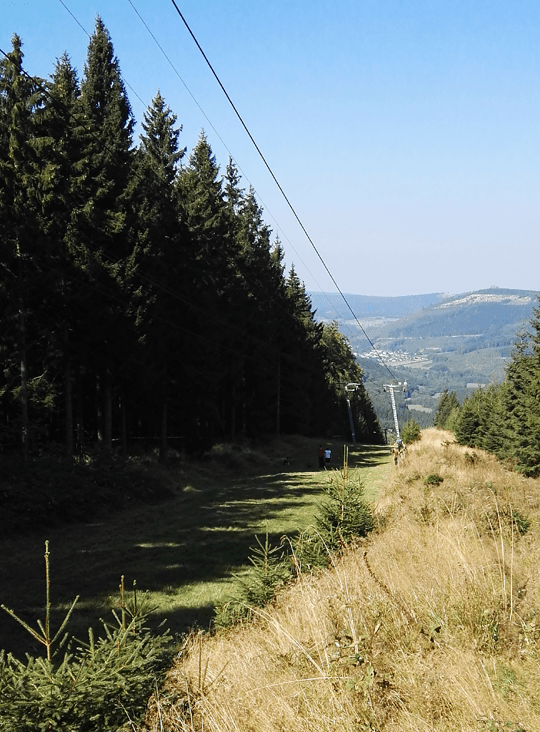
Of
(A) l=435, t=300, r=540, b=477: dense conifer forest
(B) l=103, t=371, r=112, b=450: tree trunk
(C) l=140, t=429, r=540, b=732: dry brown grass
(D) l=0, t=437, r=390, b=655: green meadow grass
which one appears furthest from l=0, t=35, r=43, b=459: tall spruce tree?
(A) l=435, t=300, r=540, b=477: dense conifer forest

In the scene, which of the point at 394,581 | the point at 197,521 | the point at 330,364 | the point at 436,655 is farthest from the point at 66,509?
the point at 330,364

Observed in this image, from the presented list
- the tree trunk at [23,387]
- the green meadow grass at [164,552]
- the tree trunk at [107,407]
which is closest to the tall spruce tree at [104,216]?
the tree trunk at [107,407]

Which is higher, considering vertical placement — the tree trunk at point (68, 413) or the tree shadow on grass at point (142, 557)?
the tree trunk at point (68, 413)

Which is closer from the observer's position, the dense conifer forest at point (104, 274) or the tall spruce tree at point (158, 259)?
the dense conifer forest at point (104, 274)

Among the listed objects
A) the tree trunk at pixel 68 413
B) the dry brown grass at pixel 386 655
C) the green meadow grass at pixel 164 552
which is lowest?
the green meadow grass at pixel 164 552

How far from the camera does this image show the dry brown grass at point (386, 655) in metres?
4.15

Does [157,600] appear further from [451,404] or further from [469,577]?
[451,404]

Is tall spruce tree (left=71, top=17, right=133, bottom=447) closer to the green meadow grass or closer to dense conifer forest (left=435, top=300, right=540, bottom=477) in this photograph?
the green meadow grass

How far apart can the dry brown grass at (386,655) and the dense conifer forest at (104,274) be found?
16.7 meters

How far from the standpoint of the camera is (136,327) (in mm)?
26297

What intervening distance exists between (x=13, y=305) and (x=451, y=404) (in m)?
124

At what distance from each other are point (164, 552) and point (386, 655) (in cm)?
1141

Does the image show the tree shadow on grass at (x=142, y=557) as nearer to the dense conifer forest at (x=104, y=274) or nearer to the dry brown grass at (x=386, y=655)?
the dry brown grass at (x=386, y=655)

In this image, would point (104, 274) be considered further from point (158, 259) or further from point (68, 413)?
point (68, 413)
